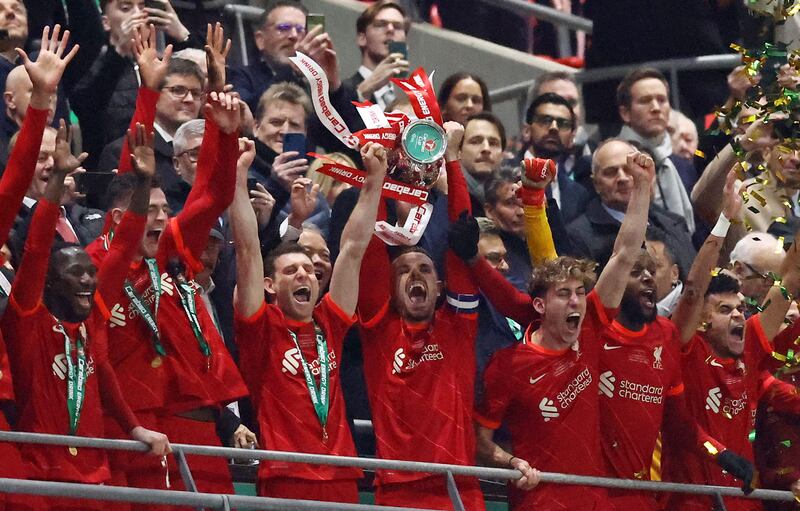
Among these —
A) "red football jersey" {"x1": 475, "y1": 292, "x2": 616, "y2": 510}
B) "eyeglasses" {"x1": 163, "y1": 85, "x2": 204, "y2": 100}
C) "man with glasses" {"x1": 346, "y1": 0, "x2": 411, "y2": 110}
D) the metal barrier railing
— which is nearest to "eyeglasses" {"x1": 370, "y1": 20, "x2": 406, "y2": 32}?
"man with glasses" {"x1": 346, "y1": 0, "x2": 411, "y2": 110}

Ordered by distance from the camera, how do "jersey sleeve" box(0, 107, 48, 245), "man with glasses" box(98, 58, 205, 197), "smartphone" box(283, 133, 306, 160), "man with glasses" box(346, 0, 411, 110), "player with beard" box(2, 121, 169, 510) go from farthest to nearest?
1. "man with glasses" box(346, 0, 411, 110)
2. "smartphone" box(283, 133, 306, 160)
3. "man with glasses" box(98, 58, 205, 197)
4. "player with beard" box(2, 121, 169, 510)
5. "jersey sleeve" box(0, 107, 48, 245)

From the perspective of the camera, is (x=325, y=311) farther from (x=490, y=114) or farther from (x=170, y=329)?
(x=490, y=114)

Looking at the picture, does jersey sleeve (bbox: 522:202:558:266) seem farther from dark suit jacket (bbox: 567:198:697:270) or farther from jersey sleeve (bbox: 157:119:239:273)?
jersey sleeve (bbox: 157:119:239:273)

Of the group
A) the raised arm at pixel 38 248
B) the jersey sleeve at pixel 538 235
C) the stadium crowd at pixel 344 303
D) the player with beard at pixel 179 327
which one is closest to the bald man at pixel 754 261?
the stadium crowd at pixel 344 303

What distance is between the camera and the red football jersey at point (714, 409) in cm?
821

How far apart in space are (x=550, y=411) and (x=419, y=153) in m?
1.22

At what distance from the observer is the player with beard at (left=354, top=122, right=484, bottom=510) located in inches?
294

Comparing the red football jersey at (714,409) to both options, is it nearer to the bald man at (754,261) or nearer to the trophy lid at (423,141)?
the bald man at (754,261)

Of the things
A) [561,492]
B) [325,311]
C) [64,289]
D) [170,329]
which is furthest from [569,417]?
[64,289]

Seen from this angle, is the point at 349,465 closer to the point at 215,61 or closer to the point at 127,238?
the point at 127,238

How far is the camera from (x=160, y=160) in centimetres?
838

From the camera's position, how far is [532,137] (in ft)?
32.2

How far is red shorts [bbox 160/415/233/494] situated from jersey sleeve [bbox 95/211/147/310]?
639 mm

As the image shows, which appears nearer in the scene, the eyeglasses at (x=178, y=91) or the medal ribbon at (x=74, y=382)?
the medal ribbon at (x=74, y=382)
